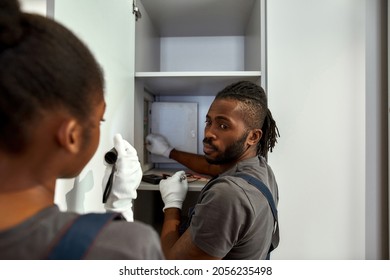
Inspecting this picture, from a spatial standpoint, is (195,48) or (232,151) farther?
(195,48)

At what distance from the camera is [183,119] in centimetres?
133

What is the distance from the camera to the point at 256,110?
2.50 feet

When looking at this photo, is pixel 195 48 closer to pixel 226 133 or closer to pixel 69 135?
pixel 226 133

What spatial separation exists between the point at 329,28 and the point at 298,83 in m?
0.21

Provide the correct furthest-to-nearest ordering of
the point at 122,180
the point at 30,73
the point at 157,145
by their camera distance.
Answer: the point at 157,145 → the point at 122,180 → the point at 30,73

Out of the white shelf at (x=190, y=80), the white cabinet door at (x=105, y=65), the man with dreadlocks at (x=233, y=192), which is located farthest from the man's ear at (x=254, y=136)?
the white cabinet door at (x=105, y=65)

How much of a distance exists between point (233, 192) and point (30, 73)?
456mm

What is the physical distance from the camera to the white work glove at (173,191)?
88cm

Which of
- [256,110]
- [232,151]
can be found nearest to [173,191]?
[232,151]

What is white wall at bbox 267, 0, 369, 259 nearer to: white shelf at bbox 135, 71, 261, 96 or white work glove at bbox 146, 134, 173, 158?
white shelf at bbox 135, 71, 261, 96

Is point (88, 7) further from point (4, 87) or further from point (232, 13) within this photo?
point (232, 13)

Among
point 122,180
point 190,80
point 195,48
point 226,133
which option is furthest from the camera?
point 195,48

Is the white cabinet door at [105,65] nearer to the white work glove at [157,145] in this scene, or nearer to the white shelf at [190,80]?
the white shelf at [190,80]

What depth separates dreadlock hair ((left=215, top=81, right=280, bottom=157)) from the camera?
0.74m
